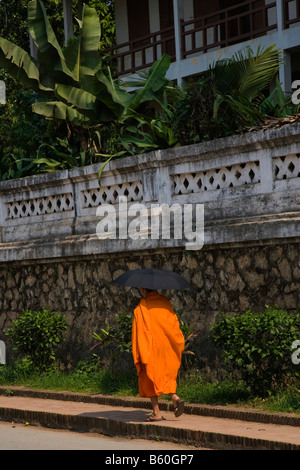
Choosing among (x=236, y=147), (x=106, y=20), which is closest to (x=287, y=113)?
(x=236, y=147)

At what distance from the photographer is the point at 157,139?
39.5 ft

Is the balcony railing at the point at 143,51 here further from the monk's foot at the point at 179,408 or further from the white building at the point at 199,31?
the monk's foot at the point at 179,408

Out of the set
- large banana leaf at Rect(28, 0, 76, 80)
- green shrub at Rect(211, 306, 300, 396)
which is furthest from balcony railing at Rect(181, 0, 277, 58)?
green shrub at Rect(211, 306, 300, 396)

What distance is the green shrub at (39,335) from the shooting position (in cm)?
1238

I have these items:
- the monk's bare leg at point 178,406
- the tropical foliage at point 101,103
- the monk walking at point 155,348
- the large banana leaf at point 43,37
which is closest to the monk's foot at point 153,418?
the monk walking at point 155,348

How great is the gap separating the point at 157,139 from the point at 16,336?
10.8ft

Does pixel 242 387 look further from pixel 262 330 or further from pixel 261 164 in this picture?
pixel 261 164

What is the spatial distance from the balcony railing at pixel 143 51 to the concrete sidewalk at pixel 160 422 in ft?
36.0

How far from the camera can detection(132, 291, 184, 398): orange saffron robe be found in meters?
9.13

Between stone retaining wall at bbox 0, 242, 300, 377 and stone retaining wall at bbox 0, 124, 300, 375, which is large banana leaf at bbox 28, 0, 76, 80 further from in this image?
stone retaining wall at bbox 0, 242, 300, 377

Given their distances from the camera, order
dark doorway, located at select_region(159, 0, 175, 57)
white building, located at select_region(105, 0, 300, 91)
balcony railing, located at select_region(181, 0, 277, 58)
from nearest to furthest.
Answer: white building, located at select_region(105, 0, 300, 91) → balcony railing, located at select_region(181, 0, 277, 58) → dark doorway, located at select_region(159, 0, 175, 57)

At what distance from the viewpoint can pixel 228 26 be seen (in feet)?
64.8

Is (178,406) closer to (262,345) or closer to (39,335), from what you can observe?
(262,345)

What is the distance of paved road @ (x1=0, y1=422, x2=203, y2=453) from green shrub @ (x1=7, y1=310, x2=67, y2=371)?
8.45 feet
